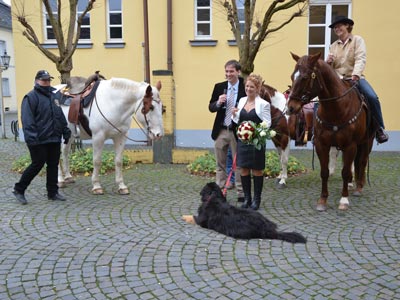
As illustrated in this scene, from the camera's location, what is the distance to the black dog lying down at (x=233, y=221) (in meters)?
5.01

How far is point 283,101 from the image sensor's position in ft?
26.9

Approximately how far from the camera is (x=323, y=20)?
13.4 m

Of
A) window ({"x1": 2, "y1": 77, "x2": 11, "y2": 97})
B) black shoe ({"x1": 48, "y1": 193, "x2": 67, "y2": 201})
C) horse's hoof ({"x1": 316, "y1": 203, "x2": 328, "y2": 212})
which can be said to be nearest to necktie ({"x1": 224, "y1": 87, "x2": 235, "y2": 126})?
horse's hoof ({"x1": 316, "y1": 203, "x2": 328, "y2": 212})

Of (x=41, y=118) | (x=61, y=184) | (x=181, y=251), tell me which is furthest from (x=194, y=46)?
(x=181, y=251)

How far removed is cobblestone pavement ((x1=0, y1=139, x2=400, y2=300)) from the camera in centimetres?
379

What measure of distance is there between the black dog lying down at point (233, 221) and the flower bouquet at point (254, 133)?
79 centimetres

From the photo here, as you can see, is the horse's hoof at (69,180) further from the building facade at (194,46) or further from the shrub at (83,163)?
the building facade at (194,46)

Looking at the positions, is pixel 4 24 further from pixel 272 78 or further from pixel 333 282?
pixel 333 282

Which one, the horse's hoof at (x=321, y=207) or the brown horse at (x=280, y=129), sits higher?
the brown horse at (x=280, y=129)

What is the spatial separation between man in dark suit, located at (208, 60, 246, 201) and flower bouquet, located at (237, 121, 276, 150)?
2.87ft

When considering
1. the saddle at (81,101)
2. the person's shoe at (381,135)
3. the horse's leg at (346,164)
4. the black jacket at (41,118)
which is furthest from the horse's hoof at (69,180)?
the person's shoe at (381,135)

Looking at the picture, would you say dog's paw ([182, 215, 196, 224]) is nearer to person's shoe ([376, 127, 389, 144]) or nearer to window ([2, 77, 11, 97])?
person's shoe ([376, 127, 389, 144])

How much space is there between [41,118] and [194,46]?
7.89 metres

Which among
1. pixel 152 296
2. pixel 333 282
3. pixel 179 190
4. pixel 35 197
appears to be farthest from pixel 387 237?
pixel 35 197
